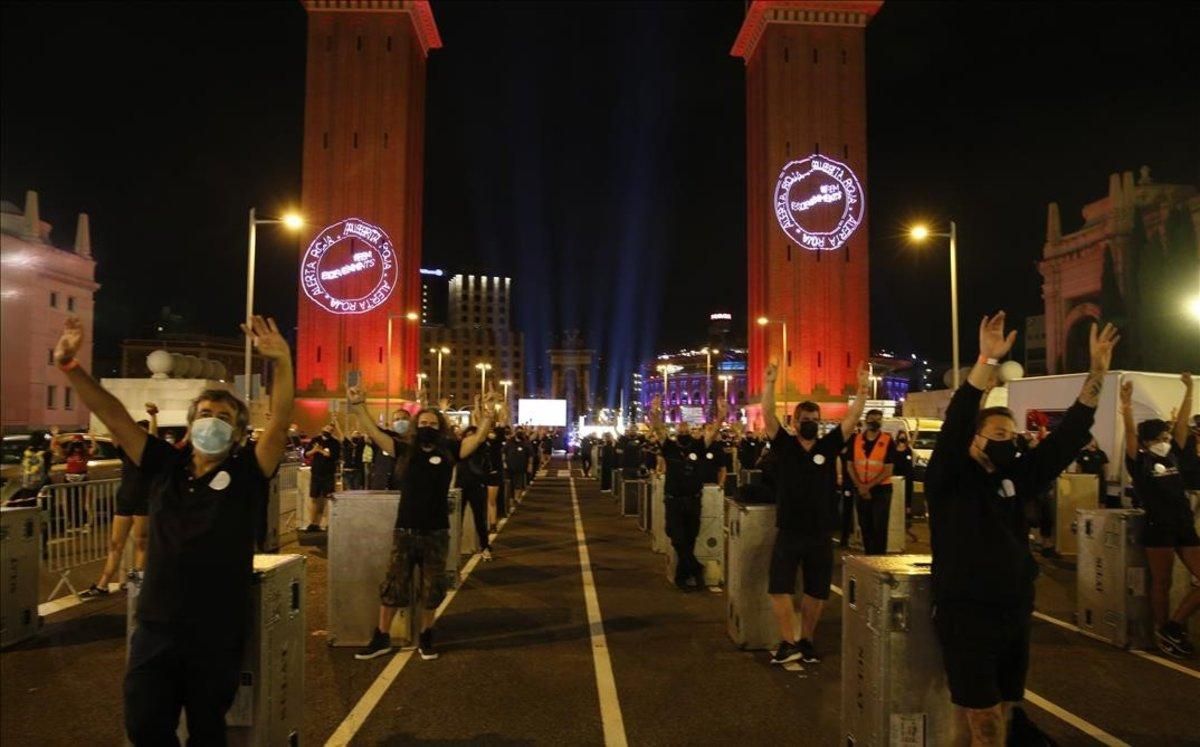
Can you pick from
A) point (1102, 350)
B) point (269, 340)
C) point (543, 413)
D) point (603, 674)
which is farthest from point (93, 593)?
point (543, 413)

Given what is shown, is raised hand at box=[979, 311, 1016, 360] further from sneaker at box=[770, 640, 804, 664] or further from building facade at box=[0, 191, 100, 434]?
building facade at box=[0, 191, 100, 434]

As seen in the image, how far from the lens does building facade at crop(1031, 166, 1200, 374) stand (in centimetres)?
4891

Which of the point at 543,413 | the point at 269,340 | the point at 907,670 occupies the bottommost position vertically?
the point at 907,670

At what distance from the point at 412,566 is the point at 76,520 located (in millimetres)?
7799

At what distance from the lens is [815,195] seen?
58750 mm

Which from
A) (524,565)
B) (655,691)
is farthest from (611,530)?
(655,691)

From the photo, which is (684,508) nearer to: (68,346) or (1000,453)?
(1000,453)

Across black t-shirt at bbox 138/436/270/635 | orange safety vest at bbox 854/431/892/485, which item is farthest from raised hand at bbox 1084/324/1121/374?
orange safety vest at bbox 854/431/892/485

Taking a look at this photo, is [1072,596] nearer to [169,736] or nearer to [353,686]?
[353,686]

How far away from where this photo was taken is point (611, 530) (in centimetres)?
1658

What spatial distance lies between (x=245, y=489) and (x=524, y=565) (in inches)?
351

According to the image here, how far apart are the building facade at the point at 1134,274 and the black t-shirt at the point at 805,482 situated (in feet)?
151

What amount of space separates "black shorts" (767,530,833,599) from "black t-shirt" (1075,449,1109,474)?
10.1m

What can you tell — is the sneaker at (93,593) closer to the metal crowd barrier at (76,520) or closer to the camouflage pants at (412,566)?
the metal crowd barrier at (76,520)
